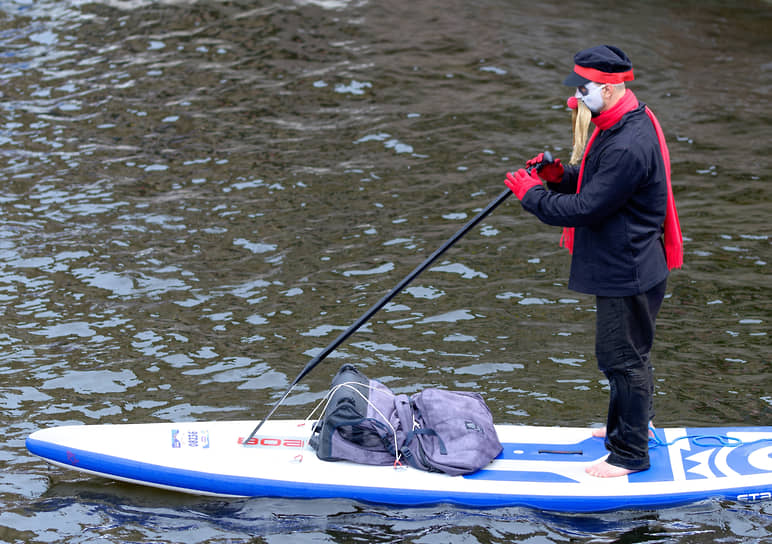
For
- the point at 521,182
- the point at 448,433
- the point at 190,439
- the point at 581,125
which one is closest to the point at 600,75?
the point at 581,125

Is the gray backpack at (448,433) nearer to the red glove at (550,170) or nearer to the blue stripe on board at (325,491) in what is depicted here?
the blue stripe on board at (325,491)

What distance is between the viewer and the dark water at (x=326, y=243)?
214 inches

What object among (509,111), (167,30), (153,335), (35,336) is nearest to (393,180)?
(509,111)

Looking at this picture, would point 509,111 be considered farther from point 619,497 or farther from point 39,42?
point 39,42

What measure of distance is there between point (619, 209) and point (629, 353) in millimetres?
855

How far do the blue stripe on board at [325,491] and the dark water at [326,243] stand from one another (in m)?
0.08

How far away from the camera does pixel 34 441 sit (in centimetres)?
541

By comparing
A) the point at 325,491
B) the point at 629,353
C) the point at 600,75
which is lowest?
the point at 325,491

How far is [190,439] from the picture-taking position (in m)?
5.49

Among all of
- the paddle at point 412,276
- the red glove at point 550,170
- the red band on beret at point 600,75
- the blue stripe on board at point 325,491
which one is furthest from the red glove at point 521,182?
the blue stripe on board at point 325,491

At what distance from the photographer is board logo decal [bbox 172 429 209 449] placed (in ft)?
17.9

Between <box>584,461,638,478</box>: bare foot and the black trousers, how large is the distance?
19 centimetres

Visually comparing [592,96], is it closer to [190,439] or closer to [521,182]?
[521,182]

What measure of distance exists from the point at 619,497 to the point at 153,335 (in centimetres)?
419
